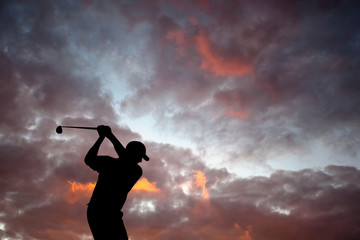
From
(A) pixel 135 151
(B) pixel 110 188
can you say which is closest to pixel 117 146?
(A) pixel 135 151

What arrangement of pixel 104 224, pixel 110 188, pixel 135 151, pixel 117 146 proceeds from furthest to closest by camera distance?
pixel 117 146
pixel 135 151
pixel 110 188
pixel 104 224

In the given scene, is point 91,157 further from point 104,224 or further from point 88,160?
point 104,224

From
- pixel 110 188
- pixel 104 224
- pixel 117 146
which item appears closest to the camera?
pixel 104 224

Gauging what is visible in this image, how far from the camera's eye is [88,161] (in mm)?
5148

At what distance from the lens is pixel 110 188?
201 inches

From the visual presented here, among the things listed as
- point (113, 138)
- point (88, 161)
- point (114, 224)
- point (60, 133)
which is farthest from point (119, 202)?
point (60, 133)

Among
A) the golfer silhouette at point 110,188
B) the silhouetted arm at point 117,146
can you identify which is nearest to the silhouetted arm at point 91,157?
the golfer silhouette at point 110,188

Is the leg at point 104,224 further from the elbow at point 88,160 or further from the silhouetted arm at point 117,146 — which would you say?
the silhouetted arm at point 117,146

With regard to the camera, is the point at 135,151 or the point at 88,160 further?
the point at 135,151

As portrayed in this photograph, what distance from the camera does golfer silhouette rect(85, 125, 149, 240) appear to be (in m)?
4.89

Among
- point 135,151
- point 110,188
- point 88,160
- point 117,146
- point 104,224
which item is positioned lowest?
point 104,224

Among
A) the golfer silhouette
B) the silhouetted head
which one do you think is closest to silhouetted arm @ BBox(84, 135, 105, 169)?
the golfer silhouette

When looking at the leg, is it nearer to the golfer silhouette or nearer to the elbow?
the golfer silhouette

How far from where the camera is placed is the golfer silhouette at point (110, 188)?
16.0 ft
